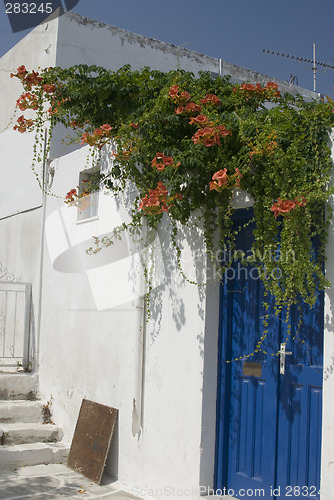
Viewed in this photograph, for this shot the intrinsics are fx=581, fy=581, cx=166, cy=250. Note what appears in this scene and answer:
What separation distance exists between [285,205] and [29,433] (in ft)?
14.4

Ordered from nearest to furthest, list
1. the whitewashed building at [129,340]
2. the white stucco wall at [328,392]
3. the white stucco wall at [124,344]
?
1. the white stucco wall at [328,392]
2. the whitewashed building at [129,340]
3. the white stucco wall at [124,344]

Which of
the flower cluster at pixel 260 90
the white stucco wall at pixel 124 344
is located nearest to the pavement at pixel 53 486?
the white stucco wall at pixel 124 344

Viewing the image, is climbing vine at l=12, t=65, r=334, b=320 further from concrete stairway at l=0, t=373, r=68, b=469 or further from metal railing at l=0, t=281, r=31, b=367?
metal railing at l=0, t=281, r=31, b=367

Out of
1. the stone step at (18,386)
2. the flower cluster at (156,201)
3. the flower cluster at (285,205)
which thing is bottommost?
the stone step at (18,386)

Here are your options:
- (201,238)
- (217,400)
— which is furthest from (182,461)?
(201,238)

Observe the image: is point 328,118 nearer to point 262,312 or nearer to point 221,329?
point 262,312

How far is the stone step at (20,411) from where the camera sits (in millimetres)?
6934

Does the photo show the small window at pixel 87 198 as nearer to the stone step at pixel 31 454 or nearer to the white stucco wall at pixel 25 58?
the white stucco wall at pixel 25 58

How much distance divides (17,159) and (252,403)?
250 inches

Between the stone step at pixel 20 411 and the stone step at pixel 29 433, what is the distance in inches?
4.8

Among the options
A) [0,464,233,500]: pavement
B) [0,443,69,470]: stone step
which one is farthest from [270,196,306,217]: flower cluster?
[0,443,69,470]: stone step

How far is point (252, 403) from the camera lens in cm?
487

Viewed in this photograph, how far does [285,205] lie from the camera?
13.1ft

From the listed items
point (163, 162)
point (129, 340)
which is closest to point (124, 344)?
point (129, 340)
